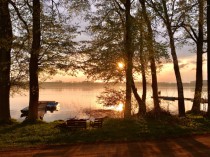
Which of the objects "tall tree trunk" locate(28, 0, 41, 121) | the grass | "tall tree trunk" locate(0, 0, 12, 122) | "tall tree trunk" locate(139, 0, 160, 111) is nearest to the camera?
the grass

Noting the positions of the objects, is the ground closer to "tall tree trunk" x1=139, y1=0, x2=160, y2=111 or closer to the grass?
the grass

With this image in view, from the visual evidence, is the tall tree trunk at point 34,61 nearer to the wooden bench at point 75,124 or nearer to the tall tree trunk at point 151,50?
the wooden bench at point 75,124

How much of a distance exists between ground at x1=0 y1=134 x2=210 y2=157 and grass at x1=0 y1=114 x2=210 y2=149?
911 millimetres

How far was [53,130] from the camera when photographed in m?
20.2

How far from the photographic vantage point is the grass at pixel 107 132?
17.3 metres

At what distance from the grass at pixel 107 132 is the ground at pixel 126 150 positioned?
2.99 feet

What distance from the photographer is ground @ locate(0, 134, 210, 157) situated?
47.7 feet

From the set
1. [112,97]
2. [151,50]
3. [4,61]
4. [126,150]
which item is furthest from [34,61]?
[126,150]

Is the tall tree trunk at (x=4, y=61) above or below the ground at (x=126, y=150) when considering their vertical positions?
above

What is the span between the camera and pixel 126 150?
15273 mm

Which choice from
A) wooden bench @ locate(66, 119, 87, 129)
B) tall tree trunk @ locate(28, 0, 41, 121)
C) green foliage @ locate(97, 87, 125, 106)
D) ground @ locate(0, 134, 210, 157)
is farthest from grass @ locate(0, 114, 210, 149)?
green foliage @ locate(97, 87, 125, 106)

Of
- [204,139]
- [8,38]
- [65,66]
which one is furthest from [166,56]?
[8,38]

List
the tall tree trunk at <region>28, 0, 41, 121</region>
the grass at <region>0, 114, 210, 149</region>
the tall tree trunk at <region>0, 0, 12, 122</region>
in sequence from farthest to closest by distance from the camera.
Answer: the tall tree trunk at <region>0, 0, 12, 122</region>, the tall tree trunk at <region>28, 0, 41, 121</region>, the grass at <region>0, 114, 210, 149</region>

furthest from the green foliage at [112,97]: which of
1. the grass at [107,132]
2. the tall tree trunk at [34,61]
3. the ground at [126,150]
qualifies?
the ground at [126,150]
